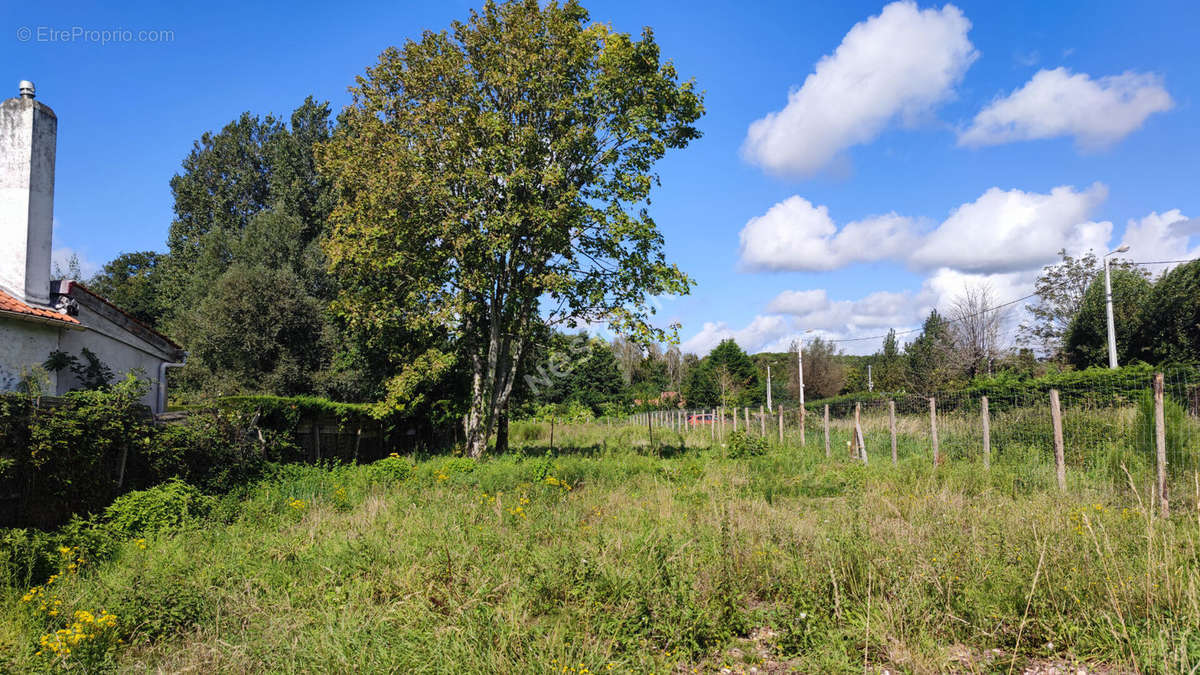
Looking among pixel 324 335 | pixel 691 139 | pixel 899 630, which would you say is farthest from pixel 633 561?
pixel 324 335

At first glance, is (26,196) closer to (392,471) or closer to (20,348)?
(20,348)

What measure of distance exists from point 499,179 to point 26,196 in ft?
29.9

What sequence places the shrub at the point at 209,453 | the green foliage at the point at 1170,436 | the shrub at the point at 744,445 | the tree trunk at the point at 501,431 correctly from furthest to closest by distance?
the tree trunk at the point at 501,431
the shrub at the point at 744,445
the shrub at the point at 209,453
the green foliage at the point at 1170,436

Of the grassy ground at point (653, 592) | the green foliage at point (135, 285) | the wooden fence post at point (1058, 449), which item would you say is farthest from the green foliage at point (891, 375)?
the green foliage at point (135, 285)

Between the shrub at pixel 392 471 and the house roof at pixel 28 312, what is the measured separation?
6435 millimetres

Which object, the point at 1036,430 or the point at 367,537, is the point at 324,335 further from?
the point at 1036,430

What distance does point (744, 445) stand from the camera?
627 inches

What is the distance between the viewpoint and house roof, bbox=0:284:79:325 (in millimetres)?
10922

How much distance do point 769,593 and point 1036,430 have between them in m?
8.13

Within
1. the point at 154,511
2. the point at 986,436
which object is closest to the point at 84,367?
the point at 154,511

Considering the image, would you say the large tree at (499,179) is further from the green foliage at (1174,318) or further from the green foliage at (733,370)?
the green foliage at (733,370)

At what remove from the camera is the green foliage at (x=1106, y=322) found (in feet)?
98.3

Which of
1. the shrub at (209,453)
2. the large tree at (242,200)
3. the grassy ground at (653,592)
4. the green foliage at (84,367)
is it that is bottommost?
the grassy ground at (653,592)

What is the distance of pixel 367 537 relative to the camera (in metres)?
6.69
